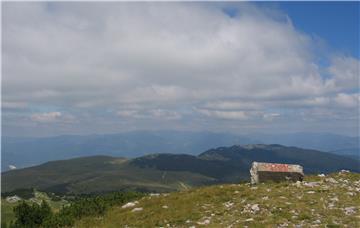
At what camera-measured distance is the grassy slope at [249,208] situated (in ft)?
67.4

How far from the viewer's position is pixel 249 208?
2347cm

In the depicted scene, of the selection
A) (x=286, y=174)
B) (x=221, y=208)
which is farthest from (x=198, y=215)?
(x=286, y=174)

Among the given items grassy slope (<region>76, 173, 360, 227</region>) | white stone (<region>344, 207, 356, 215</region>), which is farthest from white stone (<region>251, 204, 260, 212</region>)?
white stone (<region>344, 207, 356, 215</region>)

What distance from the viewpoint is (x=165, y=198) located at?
3111cm

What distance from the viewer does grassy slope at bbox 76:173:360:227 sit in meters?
20.5

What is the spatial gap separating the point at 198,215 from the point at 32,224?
13443mm

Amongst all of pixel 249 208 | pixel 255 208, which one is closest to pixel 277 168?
pixel 249 208

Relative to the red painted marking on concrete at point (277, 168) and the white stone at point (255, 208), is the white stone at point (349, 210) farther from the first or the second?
the red painted marking on concrete at point (277, 168)

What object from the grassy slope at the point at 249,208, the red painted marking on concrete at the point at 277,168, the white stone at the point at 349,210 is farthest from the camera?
the red painted marking on concrete at the point at 277,168

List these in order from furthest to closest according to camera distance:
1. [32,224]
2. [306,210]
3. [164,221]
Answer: [32,224] < [164,221] < [306,210]

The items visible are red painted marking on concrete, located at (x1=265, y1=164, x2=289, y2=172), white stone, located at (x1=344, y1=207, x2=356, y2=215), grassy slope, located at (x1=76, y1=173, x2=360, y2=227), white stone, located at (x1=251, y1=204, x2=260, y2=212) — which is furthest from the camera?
red painted marking on concrete, located at (x1=265, y1=164, x2=289, y2=172)

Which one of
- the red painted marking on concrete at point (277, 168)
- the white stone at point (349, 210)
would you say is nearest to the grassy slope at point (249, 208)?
the white stone at point (349, 210)

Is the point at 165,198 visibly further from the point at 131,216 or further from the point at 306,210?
the point at 306,210

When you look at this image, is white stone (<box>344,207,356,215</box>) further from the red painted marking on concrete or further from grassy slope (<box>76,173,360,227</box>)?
the red painted marking on concrete
